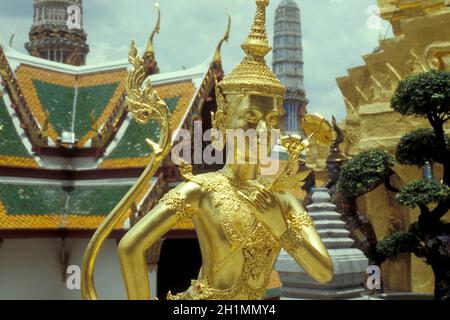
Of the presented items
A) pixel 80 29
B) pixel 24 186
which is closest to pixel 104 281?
pixel 24 186

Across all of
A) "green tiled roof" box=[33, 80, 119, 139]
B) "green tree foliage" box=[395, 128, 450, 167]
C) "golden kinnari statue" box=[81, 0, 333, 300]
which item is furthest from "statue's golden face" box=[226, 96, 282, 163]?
"green tiled roof" box=[33, 80, 119, 139]

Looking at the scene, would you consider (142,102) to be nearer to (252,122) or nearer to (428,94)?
(252,122)

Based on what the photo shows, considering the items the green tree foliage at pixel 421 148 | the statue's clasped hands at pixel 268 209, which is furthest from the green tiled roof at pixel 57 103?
the statue's clasped hands at pixel 268 209

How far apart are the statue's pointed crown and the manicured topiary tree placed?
5967mm

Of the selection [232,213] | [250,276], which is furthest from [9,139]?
[250,276]

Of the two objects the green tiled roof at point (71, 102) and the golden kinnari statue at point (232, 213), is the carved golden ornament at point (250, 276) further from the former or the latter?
the green tiled roof at point (71, 102)

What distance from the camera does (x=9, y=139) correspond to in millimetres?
11758

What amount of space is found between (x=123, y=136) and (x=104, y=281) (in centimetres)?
310

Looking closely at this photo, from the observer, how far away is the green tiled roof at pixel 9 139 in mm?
11484

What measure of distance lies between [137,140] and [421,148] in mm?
5474

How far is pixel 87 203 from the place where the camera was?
11.6 metres

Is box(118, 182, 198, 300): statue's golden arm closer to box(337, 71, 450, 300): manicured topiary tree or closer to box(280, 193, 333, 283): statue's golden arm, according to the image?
box(280, 193, 333, 283): statue's golden arm

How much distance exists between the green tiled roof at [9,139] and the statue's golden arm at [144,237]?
27.3 feet
